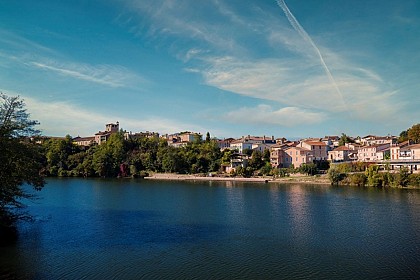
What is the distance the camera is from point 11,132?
2044 centimetres

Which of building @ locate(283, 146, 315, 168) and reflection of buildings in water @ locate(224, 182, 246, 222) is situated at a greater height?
building @ locate(283, 146, 315, 168)

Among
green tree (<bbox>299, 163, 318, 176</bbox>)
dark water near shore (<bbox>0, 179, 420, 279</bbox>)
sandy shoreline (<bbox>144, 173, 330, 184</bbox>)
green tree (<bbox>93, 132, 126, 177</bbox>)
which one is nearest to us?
dark water near shore (<bbox>0, 179, 420, 279</bbox>)

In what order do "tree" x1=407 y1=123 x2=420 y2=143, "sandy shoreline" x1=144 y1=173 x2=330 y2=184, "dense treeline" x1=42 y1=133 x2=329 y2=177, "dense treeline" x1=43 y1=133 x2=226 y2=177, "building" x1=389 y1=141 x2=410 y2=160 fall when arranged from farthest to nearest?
"dense treeline" x1=43 y1=133 x2=226 y2=177 → "dense treeline" x1=42 y1=133 x2=329 y2=177 → "tree" x1=407 y1=123 x2=420 y2=143 → "building" x1=389 y1=141 x2=410 y2=160 → "sandy shoreline" x1=144 y1=173 x2=330 y2=184

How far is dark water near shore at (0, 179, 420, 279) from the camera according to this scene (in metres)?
17.1

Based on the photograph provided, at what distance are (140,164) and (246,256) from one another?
76.6m

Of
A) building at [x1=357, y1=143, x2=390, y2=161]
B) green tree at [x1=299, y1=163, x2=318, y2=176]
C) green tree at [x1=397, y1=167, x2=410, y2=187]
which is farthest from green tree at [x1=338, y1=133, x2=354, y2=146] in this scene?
green tree at [x1=397, y1=167, x2=410, y2=187]

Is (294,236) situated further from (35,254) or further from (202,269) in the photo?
(35,254)

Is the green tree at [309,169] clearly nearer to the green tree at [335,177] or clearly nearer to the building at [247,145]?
the green tree at [335,177]

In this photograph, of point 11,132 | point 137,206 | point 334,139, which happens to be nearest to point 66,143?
point 137,206

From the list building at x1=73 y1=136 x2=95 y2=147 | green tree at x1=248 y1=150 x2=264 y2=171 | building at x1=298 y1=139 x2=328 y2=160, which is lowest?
green tree at x1=248 y1=150 x2=264 y2=171

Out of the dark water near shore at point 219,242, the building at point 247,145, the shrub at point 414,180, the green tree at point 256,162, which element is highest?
the building at point 247,145

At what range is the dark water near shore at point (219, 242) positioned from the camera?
1708 cm

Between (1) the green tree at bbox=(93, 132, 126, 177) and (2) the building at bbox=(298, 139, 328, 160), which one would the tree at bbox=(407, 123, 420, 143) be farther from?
(1) the green tree at bbox=(93, 132, 126, 177)

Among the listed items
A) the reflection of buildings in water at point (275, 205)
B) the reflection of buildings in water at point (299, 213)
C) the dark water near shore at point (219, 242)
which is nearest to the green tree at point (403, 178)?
the reflection of buildings in water at point (299, 213)
